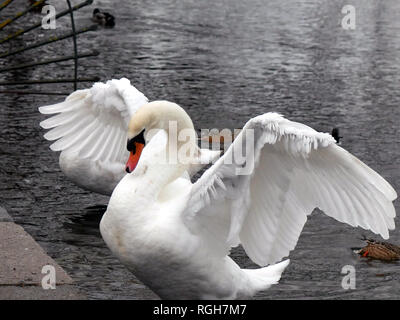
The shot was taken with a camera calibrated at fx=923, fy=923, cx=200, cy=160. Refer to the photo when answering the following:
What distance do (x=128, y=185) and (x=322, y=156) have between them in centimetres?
127

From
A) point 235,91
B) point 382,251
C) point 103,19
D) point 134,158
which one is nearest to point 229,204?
point 134,158

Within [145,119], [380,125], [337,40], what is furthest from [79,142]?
[337,40]

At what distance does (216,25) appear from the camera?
22.2 m

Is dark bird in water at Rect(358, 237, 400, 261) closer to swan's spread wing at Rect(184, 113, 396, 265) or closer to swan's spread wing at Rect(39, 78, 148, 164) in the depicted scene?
swan's spread wing at Rect(184, 113, 396, 265)

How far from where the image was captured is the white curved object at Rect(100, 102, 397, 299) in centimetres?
552

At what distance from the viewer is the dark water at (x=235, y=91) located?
8055mm

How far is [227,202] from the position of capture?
19.3ft

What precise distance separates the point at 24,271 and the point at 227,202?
53.3 inches

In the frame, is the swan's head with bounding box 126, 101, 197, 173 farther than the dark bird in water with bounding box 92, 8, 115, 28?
No

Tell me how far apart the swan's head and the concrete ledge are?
0.82 meters

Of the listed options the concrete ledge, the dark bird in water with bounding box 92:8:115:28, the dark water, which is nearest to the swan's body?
the concrete ledge

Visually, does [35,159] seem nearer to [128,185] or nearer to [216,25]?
[128,185]

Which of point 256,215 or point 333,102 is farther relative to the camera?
point 333,102

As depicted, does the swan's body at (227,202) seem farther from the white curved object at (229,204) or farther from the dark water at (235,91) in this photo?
the dark water at (235,91)
